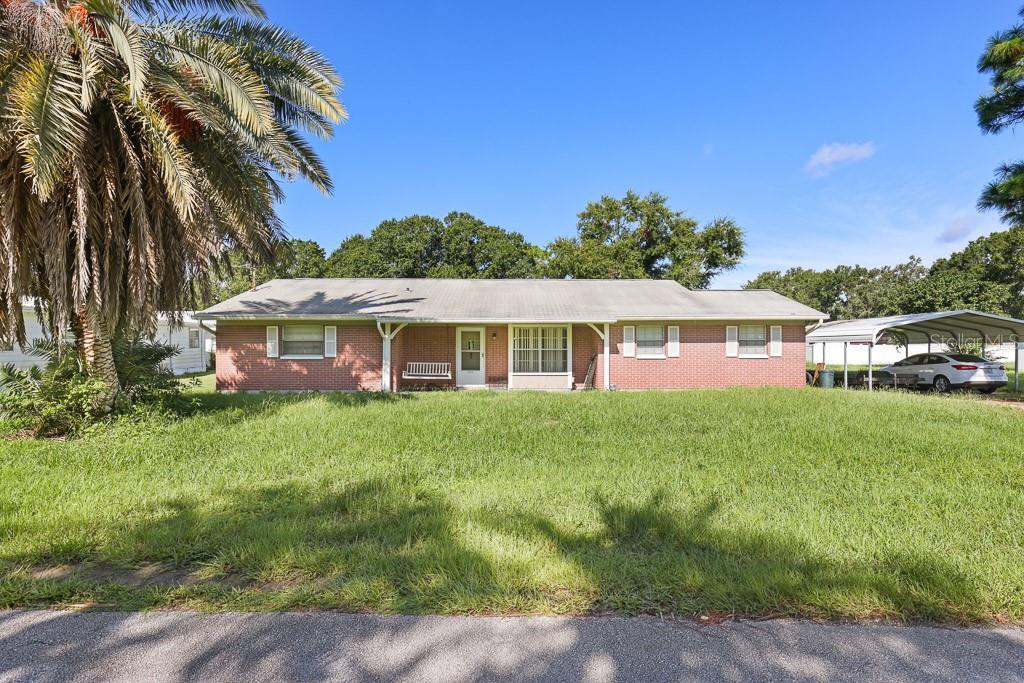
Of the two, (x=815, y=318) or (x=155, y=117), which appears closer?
(x=155, y=117)

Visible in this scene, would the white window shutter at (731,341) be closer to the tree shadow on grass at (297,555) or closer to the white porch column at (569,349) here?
the white porch column at (569,349)

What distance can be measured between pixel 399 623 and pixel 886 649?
8.65ft

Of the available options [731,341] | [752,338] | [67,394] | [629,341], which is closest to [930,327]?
[752,338]

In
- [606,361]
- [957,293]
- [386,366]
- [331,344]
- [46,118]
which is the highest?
[957,293]

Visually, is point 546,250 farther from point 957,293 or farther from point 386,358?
point 957,293

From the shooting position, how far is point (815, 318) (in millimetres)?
14352

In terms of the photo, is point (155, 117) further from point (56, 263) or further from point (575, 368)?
point (575, 368)

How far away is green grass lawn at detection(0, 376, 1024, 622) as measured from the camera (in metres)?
3.06

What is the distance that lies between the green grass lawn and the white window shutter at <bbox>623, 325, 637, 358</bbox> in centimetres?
649

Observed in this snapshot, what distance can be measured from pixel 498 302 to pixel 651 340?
504 centimetres

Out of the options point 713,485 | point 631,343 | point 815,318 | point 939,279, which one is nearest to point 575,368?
point 631,343

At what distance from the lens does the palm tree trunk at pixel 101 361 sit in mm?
7574

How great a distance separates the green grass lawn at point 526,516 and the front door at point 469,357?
7.15 meters

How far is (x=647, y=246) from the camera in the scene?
3067 centimetres
